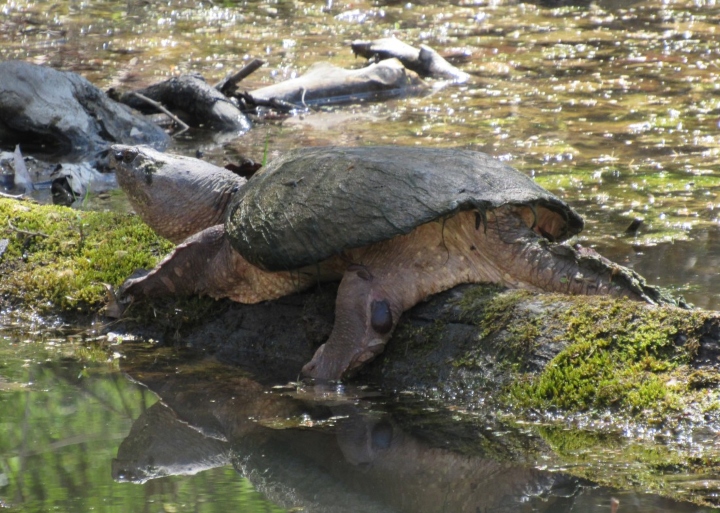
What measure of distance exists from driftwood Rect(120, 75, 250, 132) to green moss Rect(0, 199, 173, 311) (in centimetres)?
443

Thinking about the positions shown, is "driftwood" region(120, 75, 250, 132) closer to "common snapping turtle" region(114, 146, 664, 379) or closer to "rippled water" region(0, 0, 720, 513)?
"rippled water" region(0, 0, 720, 513)

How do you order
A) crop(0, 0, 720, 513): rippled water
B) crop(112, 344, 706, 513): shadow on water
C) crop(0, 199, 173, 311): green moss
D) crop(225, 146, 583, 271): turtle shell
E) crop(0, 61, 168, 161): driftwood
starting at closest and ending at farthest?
1. crop(112, 344, 706, 513): shadow on water
2. crop(0, 0, 720, 513): rippled water
3. crop(225, 146, 583, 271): turtle shell
4. crop(0, 199, 173, 311): green moss
5. crop(0, 61, 168, 161): driftwood

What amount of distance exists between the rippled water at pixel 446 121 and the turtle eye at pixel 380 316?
0.98 feet

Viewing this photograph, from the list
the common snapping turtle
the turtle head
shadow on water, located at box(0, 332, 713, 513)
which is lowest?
shadow on water, located at box(0, 332, 713, 513)

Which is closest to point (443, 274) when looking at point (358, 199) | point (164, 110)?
point (358, 199)

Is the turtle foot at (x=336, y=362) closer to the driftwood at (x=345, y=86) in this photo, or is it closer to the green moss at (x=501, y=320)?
the green moss at (x=501, y=320)

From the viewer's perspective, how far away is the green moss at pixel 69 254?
436cm

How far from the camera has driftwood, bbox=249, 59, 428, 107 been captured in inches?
410

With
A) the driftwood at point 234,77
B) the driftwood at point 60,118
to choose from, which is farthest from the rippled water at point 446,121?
the driftwood at point 234,77

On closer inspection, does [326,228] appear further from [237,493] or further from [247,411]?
[237,493]

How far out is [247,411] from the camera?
10.7 feet

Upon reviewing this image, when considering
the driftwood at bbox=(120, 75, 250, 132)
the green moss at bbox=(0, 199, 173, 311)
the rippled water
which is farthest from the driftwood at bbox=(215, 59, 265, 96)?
the green moss at bbox=(0, 199, 173, 311)

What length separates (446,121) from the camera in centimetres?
907

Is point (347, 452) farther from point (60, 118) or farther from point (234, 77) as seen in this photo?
point (234, 77)
